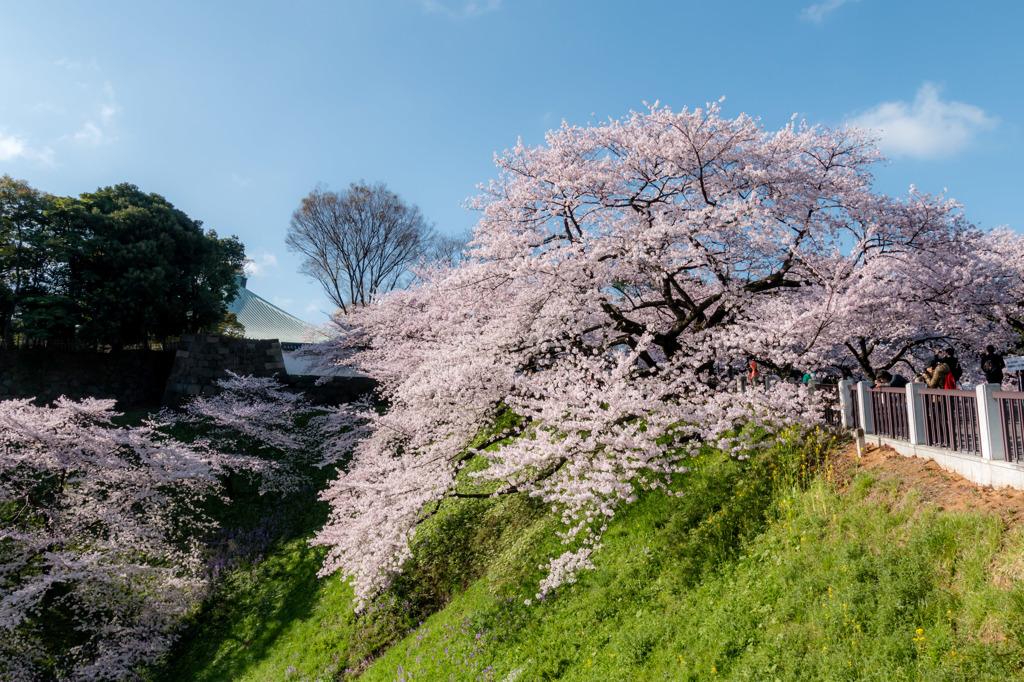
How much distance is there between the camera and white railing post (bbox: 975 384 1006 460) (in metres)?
7.44

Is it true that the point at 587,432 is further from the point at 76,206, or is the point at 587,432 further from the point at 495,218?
the point at 76,206

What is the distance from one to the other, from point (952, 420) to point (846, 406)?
219 cm

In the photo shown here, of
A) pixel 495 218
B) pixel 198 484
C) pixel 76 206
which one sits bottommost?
pixel 198 484

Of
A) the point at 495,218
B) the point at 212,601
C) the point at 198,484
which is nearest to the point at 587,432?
the point at 495,218

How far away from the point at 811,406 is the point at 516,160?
764cm

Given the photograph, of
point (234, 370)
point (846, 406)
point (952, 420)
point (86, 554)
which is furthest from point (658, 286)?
point (234, 370)

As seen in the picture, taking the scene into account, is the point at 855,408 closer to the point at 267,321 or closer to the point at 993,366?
the point at 993,366

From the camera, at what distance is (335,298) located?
32.2 m

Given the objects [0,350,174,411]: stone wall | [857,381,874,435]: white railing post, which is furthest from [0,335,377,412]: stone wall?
[857,381,874,435]: white railing post

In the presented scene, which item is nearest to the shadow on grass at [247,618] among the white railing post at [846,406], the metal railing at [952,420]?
the white railing post at [846,406]

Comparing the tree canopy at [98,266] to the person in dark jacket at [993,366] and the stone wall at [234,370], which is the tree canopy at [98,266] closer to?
the stone wall at [234,370]

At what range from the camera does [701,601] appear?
7.82 meters

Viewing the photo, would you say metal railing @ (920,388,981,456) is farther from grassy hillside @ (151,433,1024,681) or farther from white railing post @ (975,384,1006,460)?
grassy hillside @ (151,433,1024,681)

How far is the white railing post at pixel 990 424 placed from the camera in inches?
293
